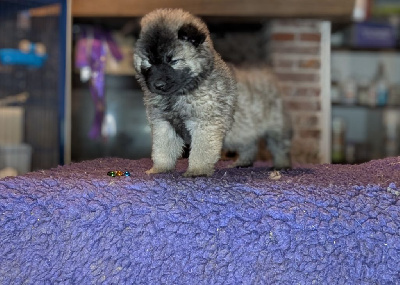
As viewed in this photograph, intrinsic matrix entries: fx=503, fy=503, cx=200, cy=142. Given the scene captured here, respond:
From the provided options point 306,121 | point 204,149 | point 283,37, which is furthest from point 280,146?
point 283,37

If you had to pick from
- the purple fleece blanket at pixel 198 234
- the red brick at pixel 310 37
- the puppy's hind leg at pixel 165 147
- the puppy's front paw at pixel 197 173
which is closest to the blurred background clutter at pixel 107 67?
the red brick at pixel 310 37

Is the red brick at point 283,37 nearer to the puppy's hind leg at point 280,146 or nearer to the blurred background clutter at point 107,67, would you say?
the blurred background clutter at point 107,67

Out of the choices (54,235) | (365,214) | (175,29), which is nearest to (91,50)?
(175,29)

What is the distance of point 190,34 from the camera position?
1395 millimetres

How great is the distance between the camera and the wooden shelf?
10.2 ft

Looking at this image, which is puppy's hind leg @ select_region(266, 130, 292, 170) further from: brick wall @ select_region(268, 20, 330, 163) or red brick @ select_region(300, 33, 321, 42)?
red brick @ select_region(300, 33, 321, 42)

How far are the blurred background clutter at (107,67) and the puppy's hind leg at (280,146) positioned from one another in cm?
76

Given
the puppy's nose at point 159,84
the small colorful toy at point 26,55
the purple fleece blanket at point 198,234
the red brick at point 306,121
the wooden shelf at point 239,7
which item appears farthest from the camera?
the red brick at point 306,121

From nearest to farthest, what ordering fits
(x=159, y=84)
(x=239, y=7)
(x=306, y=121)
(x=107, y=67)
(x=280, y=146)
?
1. (x=159, y=84)
2. (x=280, y=146)
3. (x=239, y=7)
4. (x=306, y=121)
5. (x=107, y=67)

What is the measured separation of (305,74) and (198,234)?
234 centimetres

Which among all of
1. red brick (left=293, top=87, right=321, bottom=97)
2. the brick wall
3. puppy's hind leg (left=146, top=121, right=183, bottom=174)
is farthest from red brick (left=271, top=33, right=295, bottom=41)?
puppy's hind leg (left=146, top=121, right=183, bottom=174)

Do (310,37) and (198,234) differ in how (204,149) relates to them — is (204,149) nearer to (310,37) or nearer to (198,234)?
(198,234)

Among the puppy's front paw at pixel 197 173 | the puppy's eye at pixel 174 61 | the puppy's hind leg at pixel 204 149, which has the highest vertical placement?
the puppy's eye at pixel 174 61

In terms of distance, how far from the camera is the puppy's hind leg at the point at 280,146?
6.37ft
